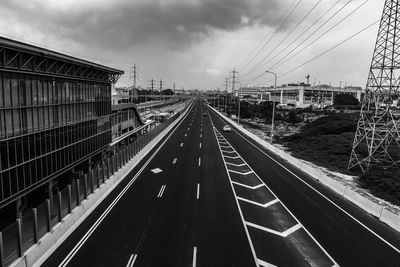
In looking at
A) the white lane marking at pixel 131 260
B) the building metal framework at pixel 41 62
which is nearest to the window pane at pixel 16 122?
the building metal framework at pixel 41 62

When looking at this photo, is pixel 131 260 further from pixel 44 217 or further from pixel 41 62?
pixel 41 62

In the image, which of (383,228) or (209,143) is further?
(209,143)

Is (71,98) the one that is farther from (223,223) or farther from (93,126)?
(223,223)

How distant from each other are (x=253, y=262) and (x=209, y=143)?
106ft

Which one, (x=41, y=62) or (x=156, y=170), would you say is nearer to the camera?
(x=41, y=62)

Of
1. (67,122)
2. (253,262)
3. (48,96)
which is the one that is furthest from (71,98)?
(253,262)

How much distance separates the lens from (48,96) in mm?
20734

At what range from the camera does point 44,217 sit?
12.5 metres

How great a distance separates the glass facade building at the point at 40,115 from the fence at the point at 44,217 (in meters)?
3.46

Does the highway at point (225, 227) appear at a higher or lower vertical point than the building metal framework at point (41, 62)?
lower

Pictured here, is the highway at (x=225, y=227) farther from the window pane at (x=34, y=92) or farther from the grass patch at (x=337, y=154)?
the window pane at (x=34, y=92)

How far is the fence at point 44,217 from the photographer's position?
1014cm

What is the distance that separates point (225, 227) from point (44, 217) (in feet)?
25.8

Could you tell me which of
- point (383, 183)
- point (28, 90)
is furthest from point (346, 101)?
point (28, 90)
